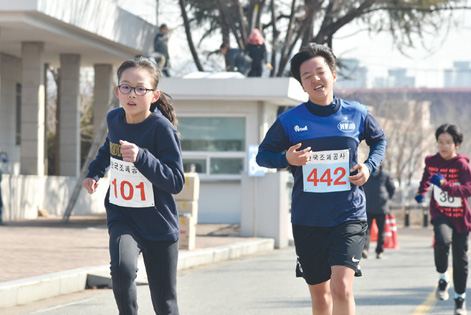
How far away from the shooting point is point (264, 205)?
20.2 meters

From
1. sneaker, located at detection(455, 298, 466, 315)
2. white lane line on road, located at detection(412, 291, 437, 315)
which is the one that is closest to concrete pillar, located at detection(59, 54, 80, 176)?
white lane line on road, located at detection(412, 291, 437, 315)

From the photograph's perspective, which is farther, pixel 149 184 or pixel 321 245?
pixel 321 245

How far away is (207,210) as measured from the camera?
24.6 meters

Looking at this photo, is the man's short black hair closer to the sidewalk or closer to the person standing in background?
the sidewalk

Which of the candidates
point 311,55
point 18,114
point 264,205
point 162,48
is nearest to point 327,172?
point 311,55

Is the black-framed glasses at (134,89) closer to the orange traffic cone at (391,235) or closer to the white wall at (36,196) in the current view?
the orange traffic cone at (391,235)

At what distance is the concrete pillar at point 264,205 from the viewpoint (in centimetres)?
2005

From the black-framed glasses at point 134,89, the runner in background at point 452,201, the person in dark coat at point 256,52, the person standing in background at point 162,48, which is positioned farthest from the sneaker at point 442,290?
the person standing in background at point 162,48

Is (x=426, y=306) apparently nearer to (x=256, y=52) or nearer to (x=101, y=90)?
(x=256, y=52)

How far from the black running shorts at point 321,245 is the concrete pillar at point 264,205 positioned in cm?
1402

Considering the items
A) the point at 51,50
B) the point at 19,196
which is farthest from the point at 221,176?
the point at 51,50

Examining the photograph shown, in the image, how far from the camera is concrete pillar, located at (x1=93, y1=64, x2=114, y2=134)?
117 feet

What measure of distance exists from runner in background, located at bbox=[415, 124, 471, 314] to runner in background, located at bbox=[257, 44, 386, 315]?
3.57 metres

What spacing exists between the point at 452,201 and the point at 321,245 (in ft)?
13.0
